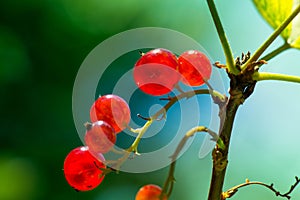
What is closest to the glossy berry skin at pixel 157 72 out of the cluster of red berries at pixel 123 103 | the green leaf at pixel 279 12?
the cluster of red berries at pixel 123 103

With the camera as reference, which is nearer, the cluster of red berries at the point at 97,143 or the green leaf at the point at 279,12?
the cluster of red berries at the point at 97,143

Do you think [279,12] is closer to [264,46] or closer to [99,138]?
[264,46]

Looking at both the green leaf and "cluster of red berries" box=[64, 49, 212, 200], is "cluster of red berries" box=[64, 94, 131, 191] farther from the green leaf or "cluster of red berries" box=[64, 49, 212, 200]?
the green leaf

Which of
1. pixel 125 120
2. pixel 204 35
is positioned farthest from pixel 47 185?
pixel 125 120

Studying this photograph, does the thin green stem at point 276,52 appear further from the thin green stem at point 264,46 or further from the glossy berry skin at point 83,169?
Result: the glossy berry skin at point 83,169

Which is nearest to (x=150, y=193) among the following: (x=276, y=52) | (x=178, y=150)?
(x=178, y=150)

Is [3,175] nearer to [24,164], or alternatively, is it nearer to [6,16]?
[24,164]

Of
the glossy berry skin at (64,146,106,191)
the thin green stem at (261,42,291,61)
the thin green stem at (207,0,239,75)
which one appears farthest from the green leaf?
the glossy berry skin at (64,146,106,191)
